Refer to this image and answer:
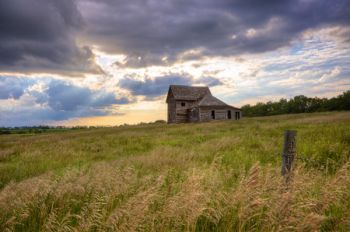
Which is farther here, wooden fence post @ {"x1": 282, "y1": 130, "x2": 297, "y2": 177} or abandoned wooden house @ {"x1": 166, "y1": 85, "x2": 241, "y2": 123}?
abandoned wooden house @ {"x1": 166, "y1": 85, "x2": 241, "y2": 123}

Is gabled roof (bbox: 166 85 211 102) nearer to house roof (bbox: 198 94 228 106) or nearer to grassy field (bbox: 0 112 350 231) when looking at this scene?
house roof (bbox: 198 94 228 106)

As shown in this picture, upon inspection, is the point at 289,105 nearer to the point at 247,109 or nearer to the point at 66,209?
the point at 247,109

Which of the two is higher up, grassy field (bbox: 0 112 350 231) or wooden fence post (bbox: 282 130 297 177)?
wooden fence post (bbox: 282 130 297 177)

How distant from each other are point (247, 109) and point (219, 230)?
82248 millimetres

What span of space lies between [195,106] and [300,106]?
42.6 m

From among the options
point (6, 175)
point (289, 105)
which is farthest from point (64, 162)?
point (289, 105)

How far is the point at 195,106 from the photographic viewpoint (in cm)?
4266

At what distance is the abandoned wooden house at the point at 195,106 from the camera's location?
1666 inches

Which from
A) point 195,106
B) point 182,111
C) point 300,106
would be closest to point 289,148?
point 195,106

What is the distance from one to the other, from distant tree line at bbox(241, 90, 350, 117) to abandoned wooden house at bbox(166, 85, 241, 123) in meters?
32.7

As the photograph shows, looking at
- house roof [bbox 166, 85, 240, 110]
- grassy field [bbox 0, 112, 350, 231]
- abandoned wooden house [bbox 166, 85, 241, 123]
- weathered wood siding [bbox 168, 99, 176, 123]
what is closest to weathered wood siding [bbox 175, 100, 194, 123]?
abandoned wooden house [bbox 166, 85, 241, 123]

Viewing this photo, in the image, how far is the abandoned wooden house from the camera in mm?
42312

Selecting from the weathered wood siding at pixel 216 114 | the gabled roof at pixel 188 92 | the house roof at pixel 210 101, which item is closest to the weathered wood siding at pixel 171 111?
the gabled roof at pixel 188 92

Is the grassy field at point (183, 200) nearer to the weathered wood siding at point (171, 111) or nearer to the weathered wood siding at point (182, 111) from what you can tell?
the weathered wood siding at point (182, 111)
